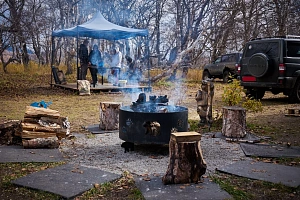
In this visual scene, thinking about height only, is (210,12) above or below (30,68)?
above

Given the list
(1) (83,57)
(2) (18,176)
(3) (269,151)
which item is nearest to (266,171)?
(3) (269,151)

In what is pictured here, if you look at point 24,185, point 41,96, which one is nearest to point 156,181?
point 24,185

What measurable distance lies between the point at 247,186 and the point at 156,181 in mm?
976

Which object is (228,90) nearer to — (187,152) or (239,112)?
(239,112)

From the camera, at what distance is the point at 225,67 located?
18.2 metres

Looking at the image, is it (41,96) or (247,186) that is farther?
(41,96)

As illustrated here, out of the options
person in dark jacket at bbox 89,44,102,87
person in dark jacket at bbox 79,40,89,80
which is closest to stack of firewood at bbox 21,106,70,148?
person in dark jacket at bbox 79,40,89,80

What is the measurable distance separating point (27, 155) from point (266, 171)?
10.1ft

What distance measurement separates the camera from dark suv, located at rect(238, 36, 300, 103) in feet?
32.4

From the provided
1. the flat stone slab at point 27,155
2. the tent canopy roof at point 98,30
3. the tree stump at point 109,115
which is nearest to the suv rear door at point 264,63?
the tent canopy roof at point 98,30

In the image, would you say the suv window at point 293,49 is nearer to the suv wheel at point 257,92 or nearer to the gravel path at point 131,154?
the suv wheel at point 257,92

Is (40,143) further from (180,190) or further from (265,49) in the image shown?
(265,49)

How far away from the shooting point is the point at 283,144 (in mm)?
5629

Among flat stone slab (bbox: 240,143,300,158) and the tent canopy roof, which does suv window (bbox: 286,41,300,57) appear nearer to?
flat stone slab (bbox: 240,143,300,158)
